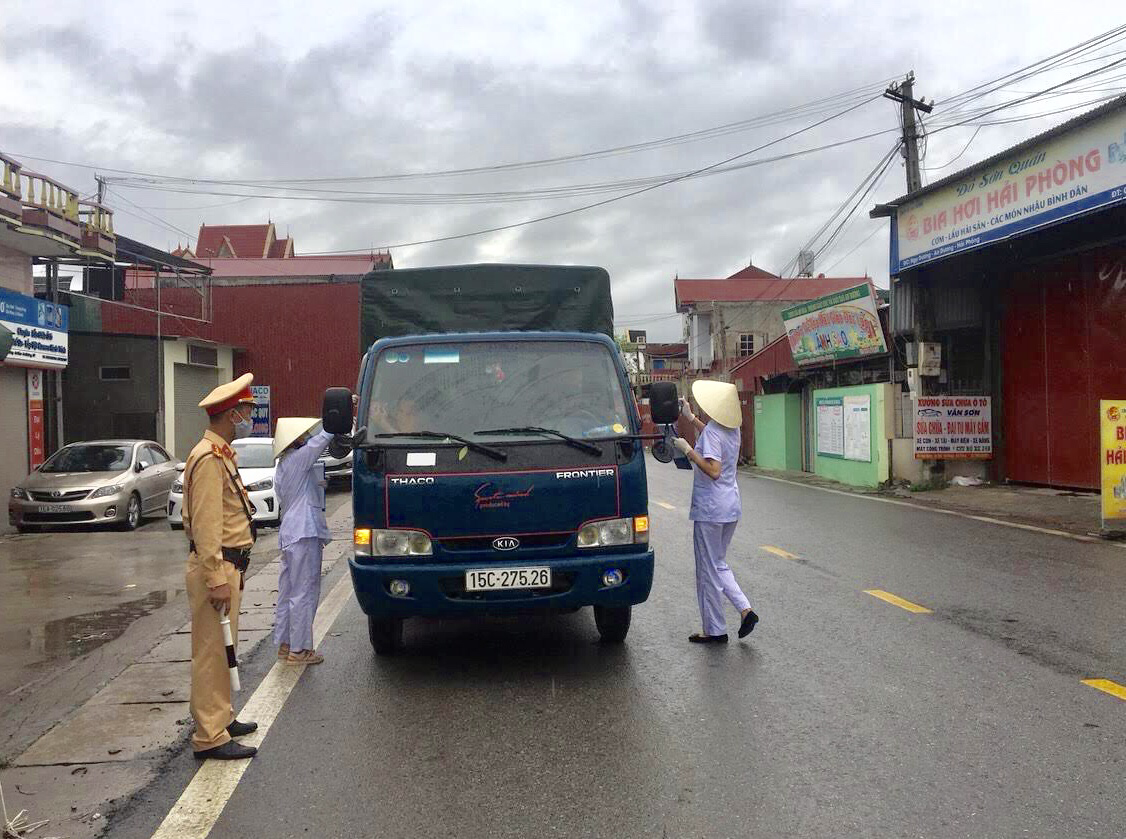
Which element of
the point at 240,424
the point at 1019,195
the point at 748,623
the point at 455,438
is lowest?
the point at 748,623

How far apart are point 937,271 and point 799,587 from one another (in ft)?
41.4

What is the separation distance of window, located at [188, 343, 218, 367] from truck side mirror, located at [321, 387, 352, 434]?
25824mm

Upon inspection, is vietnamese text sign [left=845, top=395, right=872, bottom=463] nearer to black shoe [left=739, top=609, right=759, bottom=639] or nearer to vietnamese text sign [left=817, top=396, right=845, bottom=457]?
vietnamese text sign [left=817, top=396, right=845, bottom=457]

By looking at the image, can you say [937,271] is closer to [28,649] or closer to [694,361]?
[28,649]

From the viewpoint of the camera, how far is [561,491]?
18.7ft

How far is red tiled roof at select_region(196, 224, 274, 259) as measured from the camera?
61.7 meters

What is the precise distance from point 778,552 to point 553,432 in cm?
573

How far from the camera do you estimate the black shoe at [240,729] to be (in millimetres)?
4750

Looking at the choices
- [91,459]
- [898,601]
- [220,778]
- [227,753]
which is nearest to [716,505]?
[898,601]

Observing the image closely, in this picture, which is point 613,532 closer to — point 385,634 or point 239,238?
point 385,634

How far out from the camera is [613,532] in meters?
5.81

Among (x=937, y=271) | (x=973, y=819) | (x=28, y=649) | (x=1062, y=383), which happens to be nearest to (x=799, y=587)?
(x=973, y=819)

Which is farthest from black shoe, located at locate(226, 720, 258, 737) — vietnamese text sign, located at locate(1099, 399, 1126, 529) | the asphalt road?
vietnamese text sign, located at locate(1099, 399, 1126, 529)

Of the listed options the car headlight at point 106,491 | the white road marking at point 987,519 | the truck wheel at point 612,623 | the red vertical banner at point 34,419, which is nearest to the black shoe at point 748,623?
the truck wheel at point 612,623
